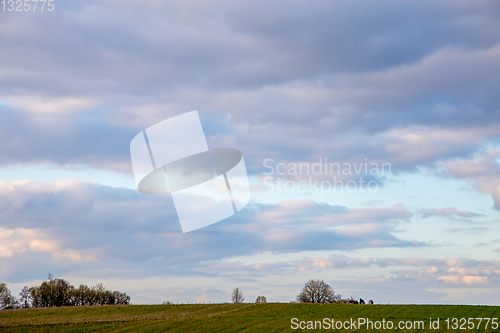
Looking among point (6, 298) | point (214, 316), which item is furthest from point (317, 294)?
point (6, 298)

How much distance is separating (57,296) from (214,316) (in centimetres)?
7738

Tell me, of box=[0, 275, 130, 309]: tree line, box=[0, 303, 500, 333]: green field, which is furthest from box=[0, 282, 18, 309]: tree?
box=[0, 303, 500, 333]: green field

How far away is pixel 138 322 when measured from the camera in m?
55.9

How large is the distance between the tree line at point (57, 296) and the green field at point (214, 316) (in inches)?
1923

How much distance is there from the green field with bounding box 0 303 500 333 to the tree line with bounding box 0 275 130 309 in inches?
1923

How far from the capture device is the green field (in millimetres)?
49250

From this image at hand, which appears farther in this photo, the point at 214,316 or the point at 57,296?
the point at 57,296

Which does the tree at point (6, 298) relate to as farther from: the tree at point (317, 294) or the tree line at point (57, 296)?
the tree at point (317, 294)

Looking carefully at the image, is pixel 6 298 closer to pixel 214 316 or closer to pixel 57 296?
pixel 57 296

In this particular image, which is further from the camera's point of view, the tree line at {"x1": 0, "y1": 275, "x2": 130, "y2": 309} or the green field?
the tree line at {"x1": 0, "y1": 275, "x2": 130, "y2": 309}

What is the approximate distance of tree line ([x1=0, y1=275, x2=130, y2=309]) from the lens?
387 ft

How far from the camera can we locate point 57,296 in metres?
118

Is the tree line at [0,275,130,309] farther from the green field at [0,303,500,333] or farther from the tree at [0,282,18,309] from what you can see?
the green field at [0,303,500,333]

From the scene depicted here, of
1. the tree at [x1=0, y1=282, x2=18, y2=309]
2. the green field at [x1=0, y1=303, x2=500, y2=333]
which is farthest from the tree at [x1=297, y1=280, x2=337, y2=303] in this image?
the tree at [x1=0, y1=282, x2=18, y2=309]
